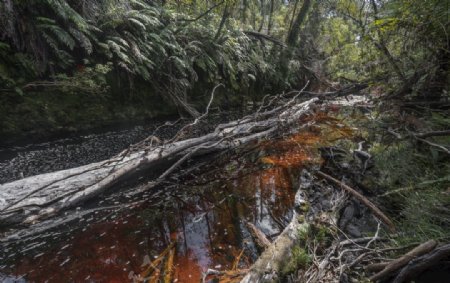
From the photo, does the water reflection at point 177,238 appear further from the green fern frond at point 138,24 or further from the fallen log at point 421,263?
the green fern frond at point 138,24

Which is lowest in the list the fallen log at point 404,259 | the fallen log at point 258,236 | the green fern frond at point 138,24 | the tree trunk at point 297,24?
the fallen log at point 258,236

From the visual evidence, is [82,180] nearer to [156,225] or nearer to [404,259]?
[156,225]

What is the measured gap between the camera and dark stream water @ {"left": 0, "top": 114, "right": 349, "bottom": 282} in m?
3.04

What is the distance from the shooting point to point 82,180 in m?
4.18

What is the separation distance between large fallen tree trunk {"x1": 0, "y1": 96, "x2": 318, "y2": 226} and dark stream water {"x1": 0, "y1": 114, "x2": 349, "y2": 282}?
21cm

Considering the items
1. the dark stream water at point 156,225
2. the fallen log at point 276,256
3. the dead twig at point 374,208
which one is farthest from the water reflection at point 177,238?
the dead twig at point 374,208

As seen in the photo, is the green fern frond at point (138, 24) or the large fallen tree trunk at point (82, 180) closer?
the large fallen tree trunk at point (82, 180)

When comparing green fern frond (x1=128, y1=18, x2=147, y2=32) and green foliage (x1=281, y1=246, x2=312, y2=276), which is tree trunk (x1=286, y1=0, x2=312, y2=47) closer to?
green fern frond (x1=128, y1=18, x2=147, y2=32)

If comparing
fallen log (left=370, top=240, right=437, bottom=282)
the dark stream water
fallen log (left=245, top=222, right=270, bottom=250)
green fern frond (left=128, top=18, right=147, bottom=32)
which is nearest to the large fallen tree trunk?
the dark stream water

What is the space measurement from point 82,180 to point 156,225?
4.61 ft

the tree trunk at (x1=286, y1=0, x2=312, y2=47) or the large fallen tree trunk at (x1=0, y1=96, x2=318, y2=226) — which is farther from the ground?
the tree trunk at (x1=286, y1=0, x2=312, y2=47)

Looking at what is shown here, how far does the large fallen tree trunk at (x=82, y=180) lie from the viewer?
3525 millimetres

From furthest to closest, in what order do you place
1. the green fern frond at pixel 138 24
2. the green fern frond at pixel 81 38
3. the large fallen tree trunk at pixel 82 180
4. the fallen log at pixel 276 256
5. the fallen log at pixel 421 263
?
the green fern frond at pixel 138 24 < the green fern frond at pixel 81 38 < the large fallen tree trunk at pixel 82 180 < the fallen log at pixel 276 256 < the fallen log at pixel 421 263

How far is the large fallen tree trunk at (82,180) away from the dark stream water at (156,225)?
8.2 inches
